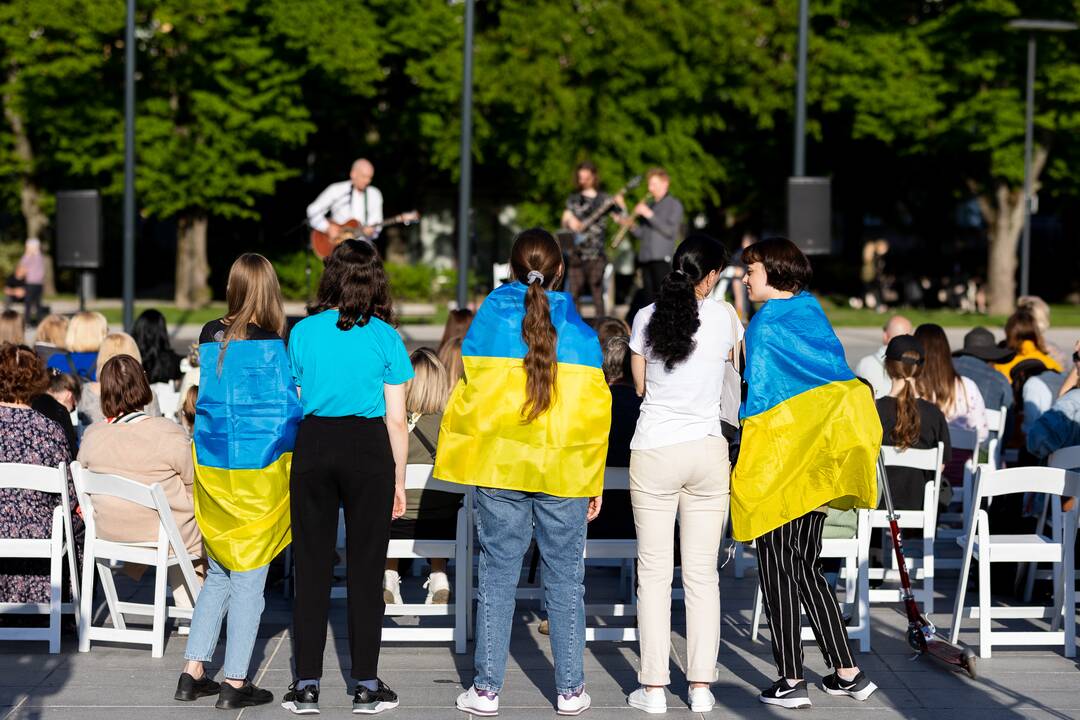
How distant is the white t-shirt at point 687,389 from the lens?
5.99 metres

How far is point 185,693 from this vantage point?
6.14 meters

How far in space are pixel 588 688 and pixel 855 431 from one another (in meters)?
1.56

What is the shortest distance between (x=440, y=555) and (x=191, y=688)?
56.1 inches

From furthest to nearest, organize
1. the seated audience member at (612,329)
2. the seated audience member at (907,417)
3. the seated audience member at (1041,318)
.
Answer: the seated audience member at (1041,318), the seated audience member at (612,329), the seated audience member at (907,417)

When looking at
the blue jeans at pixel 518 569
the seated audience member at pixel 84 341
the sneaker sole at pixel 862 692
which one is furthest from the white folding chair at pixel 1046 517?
the seated audience member at pixel 84 341

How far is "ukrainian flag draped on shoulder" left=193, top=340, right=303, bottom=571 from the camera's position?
6062 mm

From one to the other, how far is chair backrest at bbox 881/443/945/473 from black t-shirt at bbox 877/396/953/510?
0.22 metres

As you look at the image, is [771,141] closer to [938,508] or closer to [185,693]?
[938,508]

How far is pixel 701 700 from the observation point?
609 centimetres

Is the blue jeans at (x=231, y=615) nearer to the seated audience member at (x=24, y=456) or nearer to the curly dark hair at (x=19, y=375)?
the seated audience member at (x=24, y=456)

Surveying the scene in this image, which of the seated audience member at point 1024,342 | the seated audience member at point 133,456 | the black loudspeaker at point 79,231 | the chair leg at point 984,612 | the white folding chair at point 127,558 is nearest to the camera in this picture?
the white folding chair at point 127,558

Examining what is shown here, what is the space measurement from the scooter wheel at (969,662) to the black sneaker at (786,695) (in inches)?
31.6

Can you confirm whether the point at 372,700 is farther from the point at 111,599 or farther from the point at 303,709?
the point at 111,599

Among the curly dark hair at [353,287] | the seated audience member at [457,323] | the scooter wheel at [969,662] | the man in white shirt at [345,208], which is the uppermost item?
the man in white shirt at [345,208]
